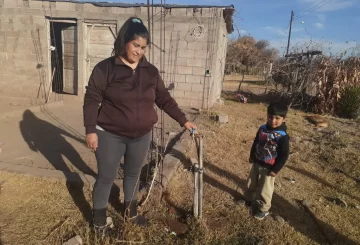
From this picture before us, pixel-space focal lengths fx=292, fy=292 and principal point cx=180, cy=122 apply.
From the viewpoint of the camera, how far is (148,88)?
2.24 metres

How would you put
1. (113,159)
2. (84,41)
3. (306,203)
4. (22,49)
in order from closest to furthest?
(113,159), (306,203), (84,41), (22,49)

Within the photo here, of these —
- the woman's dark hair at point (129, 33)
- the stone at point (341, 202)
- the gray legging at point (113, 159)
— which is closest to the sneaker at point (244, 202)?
the stone at point (341, 202)

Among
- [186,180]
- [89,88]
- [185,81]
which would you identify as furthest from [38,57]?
[89,88]

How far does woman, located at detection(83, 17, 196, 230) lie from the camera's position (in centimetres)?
206

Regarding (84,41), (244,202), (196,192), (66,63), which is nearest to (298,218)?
(244,202)

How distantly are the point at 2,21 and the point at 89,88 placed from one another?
28.8ft

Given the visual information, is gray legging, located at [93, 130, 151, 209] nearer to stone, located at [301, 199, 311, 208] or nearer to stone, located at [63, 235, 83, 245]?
stone, located at [63, 235, 83, 245]

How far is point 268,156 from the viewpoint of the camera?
2.89m

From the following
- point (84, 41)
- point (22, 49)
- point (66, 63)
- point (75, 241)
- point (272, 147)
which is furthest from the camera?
point (66, 63)

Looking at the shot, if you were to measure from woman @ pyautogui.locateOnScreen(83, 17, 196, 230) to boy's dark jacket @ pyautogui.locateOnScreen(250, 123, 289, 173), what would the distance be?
46.3 inches

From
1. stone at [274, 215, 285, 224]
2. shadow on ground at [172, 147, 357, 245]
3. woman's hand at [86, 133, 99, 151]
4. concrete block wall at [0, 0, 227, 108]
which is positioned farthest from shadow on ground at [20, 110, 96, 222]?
concrete block wall at [0, 0, 227, 108]

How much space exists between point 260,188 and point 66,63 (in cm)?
813

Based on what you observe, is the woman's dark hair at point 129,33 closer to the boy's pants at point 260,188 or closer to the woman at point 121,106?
the woman at point 121,106

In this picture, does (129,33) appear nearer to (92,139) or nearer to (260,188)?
(92,139)
